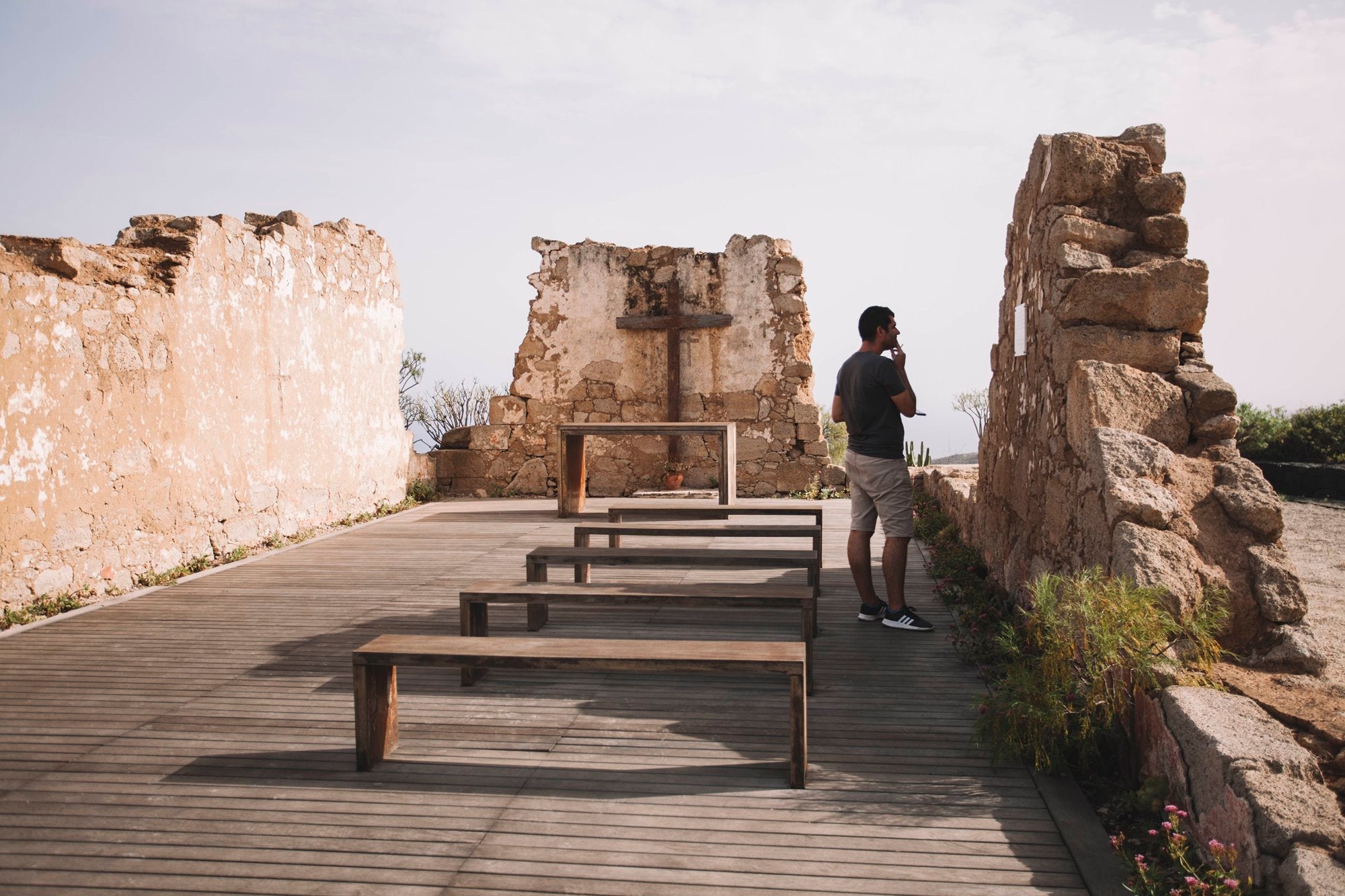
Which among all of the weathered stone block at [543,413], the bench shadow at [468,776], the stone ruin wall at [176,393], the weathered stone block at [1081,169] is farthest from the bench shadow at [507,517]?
the bench shadow at [468,776]

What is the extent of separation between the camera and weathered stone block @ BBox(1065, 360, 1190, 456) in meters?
3.88

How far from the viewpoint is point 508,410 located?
11.6 m

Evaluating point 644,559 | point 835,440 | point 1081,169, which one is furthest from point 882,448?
point 835,440

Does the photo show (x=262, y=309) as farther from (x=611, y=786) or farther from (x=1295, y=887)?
(x=1295, y=887)

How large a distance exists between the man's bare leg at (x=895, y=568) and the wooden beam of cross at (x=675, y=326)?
6622 millimetres

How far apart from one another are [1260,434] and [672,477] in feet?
20.8

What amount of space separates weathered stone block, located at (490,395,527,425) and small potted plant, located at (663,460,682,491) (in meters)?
1.79

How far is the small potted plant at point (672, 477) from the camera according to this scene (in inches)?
444

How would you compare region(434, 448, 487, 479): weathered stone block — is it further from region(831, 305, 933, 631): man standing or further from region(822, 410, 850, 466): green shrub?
region(831, 305, 933, 631): man standing

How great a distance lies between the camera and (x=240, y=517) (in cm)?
729

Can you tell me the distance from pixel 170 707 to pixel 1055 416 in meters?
3.79

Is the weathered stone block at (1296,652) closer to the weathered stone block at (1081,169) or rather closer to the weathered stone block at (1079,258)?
the weathered stone block at (1079,258)

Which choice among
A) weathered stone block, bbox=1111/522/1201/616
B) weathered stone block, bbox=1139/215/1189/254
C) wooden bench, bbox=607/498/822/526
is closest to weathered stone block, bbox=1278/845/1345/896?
weathered stone block, bbox=1111/522/1201/616

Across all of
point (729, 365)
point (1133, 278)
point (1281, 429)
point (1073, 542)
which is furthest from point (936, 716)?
point (1281, 429)
